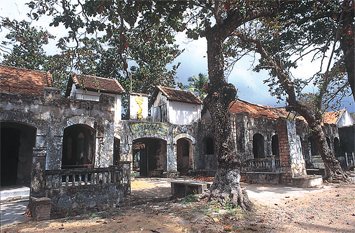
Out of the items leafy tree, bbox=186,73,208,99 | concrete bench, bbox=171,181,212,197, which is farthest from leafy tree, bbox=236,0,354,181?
leafy tree, bbox=186,73,208,99

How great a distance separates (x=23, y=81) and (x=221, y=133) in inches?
402

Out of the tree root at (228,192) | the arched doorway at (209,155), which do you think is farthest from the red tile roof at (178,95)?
the tree root at (228,192)

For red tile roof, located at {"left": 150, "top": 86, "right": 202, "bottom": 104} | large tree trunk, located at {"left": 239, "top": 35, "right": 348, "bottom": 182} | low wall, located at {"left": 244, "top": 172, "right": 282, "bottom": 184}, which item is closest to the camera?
low wall, located at {"left": 244, "top": 172, "right": 282, "bottom": 184}

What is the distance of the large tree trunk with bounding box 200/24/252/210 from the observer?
19.2 ft

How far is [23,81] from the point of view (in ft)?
37.3

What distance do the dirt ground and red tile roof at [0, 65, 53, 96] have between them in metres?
7.60

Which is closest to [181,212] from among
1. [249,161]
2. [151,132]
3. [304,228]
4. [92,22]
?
[304,228]

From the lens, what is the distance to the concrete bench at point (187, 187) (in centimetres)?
689

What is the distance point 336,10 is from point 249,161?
788 cm

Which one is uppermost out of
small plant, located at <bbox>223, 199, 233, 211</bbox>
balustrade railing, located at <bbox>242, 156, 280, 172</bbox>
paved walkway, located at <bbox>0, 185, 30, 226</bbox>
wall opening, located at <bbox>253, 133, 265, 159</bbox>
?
wall opening, located at <bbox>253, 133, 265, 159</bbox>

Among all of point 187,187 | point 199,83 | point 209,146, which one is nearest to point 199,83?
point 199,83

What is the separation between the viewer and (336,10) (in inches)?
367

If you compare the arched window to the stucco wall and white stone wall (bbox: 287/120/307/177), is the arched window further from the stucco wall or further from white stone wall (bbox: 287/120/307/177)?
the stucco wall

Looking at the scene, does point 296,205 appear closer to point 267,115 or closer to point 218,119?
point 218,119
